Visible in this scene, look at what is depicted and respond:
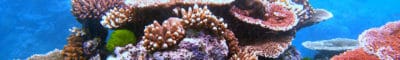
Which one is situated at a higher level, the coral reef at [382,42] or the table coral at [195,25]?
the table coral at [195,25]

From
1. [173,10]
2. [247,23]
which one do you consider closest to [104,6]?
[173,10]

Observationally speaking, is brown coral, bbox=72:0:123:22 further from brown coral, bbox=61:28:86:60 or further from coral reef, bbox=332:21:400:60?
coral reef, bbox=332:21:400:60

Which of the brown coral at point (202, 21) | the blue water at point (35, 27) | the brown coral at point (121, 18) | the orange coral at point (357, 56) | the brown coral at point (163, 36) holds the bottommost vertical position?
the orange coral at point (357, 56)

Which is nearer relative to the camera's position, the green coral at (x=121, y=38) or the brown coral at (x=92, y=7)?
→ the green coral at (x=121, y=38)

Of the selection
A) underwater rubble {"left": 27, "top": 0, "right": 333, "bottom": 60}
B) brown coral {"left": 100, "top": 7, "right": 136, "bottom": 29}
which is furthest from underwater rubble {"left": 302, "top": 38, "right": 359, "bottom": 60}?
brown coral {"left": 100, "top": 7, "right": 136, "bottom": 29}

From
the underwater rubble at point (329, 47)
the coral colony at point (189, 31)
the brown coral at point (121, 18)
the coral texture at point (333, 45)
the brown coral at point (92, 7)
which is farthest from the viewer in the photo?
the coral texture at point (333, 45)

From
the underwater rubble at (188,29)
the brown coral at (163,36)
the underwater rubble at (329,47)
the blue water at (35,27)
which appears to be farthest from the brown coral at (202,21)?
the blue water at (35,27)

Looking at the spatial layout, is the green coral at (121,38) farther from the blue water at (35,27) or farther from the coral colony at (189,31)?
the blue water at (35,27)

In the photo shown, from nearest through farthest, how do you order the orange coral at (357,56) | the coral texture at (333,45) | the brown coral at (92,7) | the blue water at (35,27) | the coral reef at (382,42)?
the coral reef at (382,42) → the orange coral at (357,56) → the brown coral at (92,7) → the coral texture at (333,45) → the blue water at (35,27)

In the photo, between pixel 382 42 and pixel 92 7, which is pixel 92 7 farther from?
pixel 382 42
